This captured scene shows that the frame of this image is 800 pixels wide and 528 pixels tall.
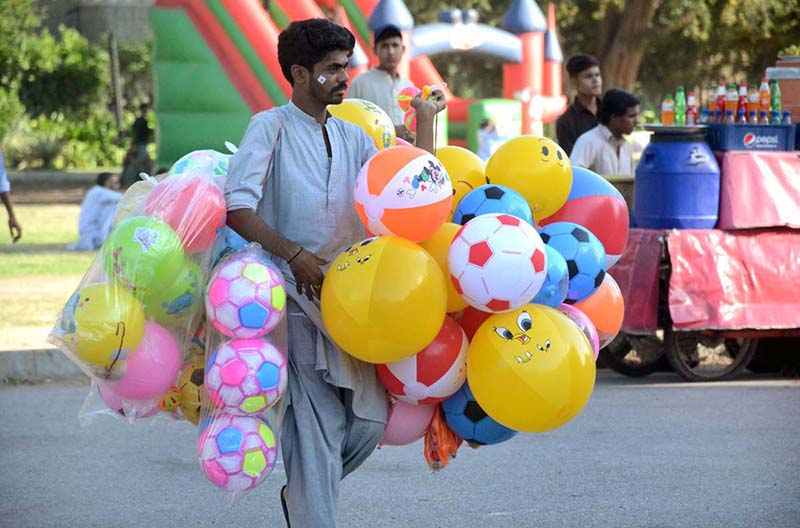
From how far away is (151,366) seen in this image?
146 inches

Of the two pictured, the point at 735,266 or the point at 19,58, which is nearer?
the point at 735,266

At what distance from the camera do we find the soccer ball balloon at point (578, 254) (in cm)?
392

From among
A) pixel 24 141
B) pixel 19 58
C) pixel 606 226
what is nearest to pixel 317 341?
pixel 606 226

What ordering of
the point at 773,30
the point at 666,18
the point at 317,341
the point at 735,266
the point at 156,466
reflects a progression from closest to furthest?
the point at 317,341 < the point at 156,466 < the point at 735,266 < the point at 773,30 < the point at 666,18

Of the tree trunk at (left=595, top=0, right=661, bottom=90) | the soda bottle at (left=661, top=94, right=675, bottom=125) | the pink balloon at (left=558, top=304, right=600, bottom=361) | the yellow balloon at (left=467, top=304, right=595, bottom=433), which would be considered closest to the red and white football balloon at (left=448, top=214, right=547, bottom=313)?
the yellow balloon at (left=467, top=304, right=595, bottom=433)

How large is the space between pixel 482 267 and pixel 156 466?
10.2 ft

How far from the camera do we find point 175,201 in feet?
12.7

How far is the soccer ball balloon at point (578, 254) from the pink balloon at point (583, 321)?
0.05 meters

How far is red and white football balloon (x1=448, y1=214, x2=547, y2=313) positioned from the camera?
3576 millimetres

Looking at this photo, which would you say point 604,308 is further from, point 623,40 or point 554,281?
point 623,40

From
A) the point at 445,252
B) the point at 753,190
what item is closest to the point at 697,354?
the point at 753,190

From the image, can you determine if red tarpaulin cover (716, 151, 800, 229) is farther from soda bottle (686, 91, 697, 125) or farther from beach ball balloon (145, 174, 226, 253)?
beach ball balloon (145, 174, 226, 253)

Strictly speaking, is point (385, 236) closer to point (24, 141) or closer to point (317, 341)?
point (317, 341)

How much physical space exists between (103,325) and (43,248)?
468 inches
